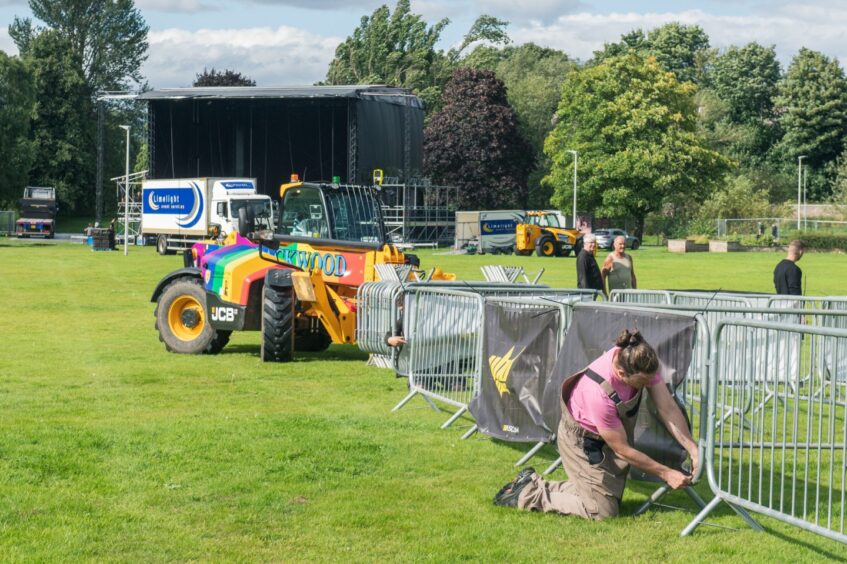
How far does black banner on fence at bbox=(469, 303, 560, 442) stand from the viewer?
948cm

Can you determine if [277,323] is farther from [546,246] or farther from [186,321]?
[546,246]

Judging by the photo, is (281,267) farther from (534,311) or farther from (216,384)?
(534,311)

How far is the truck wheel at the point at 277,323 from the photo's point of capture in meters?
15.8

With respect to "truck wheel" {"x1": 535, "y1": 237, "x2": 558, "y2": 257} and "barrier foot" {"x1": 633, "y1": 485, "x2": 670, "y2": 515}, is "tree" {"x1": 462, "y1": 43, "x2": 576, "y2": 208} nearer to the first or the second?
"truck wheel" {"x1": 535, "y1": 237, "x2": 558, "y2": 257}

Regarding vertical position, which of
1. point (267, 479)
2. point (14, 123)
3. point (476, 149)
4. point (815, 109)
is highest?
point (815, 109)

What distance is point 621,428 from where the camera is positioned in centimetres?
798


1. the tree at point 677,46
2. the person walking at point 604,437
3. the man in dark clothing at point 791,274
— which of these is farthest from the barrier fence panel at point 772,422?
the tree at point 677,46

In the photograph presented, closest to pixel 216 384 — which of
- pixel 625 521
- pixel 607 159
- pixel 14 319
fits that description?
pixel 625 521

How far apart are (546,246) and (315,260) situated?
143ft

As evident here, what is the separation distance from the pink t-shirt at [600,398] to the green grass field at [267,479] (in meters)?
0.66

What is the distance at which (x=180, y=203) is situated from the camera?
2160 inches

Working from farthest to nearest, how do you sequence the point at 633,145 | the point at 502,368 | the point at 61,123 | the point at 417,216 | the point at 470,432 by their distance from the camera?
the point at 61,123, the point at 633,145, the point at 417,216, the point at 470,432, the point at 502,368

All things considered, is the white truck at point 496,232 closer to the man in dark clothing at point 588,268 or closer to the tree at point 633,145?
the tree at point 633,145

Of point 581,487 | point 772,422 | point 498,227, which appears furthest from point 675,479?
point 498,227
